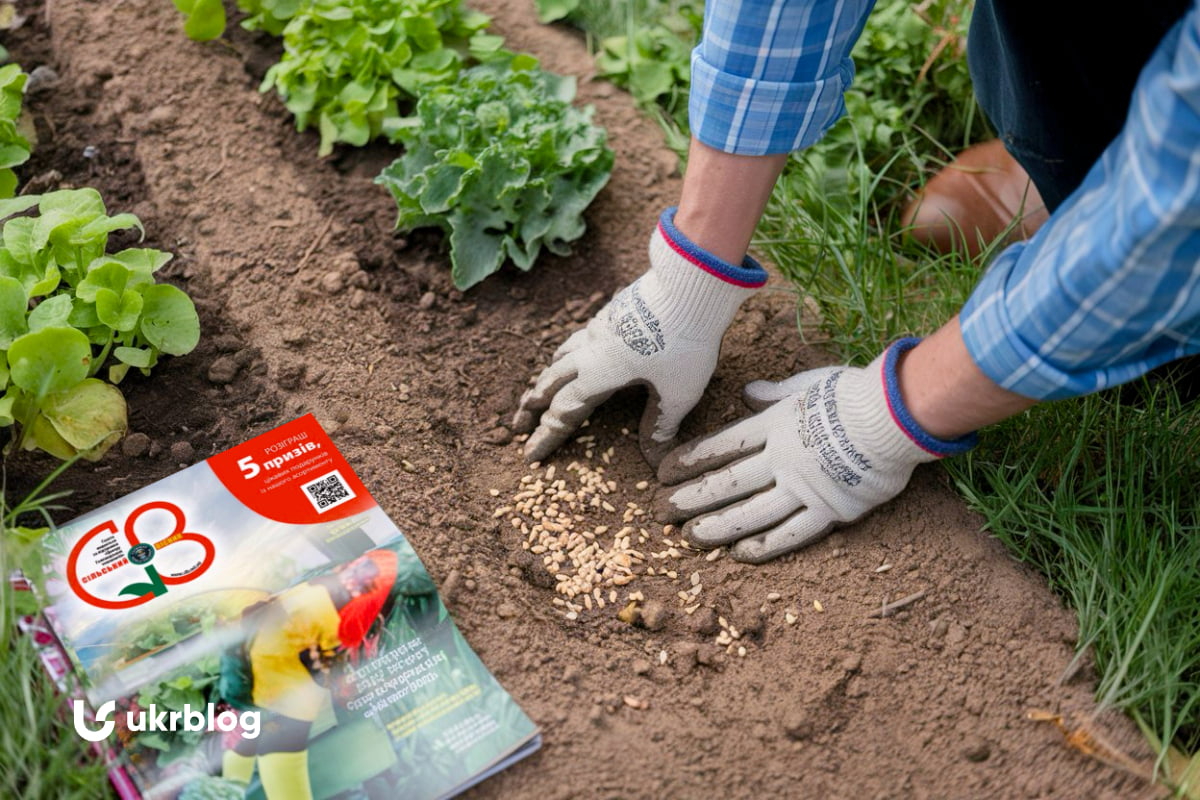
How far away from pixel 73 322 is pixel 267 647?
0.71 metres

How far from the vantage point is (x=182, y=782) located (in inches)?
58.9

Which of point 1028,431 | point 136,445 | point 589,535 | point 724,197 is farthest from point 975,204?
point 136,445

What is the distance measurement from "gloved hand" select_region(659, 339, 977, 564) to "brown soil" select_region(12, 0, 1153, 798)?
7 cm

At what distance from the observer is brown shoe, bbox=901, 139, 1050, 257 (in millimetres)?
2318

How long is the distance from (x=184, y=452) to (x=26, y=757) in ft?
2.05

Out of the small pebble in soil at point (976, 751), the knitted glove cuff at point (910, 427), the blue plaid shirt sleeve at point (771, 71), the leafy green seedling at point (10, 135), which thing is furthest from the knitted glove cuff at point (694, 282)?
the leafy green seedling at point (10, 135)

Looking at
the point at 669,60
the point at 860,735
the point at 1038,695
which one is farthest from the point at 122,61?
the point at 1038,695

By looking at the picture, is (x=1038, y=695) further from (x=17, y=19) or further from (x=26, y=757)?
(x=17, y=19)

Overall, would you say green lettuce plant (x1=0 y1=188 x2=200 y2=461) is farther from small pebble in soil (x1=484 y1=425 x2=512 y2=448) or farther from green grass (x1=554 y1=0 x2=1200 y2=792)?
green grass (x1=554 y1=0 x2=1200 y2=792)

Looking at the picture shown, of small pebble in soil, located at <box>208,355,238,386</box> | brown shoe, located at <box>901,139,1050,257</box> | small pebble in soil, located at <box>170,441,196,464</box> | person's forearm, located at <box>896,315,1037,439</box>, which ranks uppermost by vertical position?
person's forearm, located at <box>896,315,1037,439</box>

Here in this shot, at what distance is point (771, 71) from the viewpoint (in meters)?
1.61

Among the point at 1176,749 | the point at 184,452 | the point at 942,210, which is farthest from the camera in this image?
the point at 942,210

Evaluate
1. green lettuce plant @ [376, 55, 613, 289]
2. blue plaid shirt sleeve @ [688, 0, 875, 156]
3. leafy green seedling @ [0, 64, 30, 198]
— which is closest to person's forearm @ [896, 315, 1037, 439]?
blue plaid shirt sleeve @ [688, 0, 875, 156]

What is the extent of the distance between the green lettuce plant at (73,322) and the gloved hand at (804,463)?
101 cm
